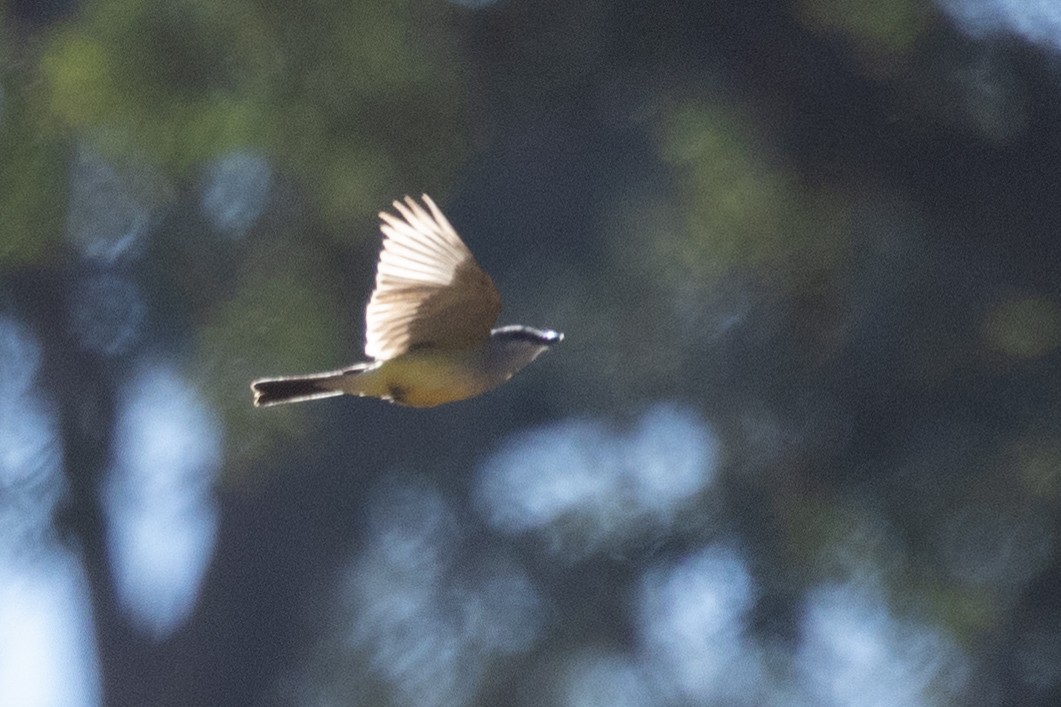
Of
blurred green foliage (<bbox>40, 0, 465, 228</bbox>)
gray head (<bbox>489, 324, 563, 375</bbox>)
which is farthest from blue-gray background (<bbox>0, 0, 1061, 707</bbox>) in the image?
gray head (<bbox>489, 324, 563, 375</bbox>)

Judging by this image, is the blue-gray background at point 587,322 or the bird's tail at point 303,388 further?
the blue-gray background at point 587,322

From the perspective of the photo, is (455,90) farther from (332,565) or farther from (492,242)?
(332,565)

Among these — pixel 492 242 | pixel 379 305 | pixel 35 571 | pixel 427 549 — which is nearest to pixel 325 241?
pixel 492 242

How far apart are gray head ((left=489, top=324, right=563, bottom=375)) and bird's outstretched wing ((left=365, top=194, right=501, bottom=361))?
0.07 feet

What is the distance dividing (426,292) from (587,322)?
2.01 metres

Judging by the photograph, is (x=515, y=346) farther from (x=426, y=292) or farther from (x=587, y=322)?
(x=587, y=322)

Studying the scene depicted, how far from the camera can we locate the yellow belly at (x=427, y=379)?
77.8 inches

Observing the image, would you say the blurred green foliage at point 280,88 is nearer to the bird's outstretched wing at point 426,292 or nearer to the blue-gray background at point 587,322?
A: the blue-gray background at point 587,322

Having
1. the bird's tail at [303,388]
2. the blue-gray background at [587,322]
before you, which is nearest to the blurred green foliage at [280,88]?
the blue-gray background at [587,322]

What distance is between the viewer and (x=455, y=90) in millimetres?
4105

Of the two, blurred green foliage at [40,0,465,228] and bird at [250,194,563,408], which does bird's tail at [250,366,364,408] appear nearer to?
bird at [250,194,563,408]

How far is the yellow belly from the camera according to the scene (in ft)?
6.48

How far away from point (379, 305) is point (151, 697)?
109 inches

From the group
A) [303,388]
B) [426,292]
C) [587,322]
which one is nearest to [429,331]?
[426,292]
